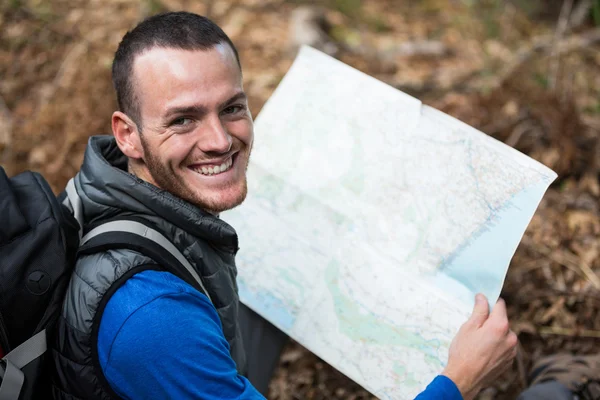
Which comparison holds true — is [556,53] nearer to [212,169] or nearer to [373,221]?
[373,221]

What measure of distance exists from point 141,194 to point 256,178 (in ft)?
2.61

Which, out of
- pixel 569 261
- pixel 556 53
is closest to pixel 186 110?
pixel 569 261

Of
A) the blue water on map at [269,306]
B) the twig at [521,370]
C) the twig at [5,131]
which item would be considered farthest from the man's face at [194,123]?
the twig at [5,131]

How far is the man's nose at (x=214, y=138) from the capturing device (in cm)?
196

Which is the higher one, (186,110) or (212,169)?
(186,110)

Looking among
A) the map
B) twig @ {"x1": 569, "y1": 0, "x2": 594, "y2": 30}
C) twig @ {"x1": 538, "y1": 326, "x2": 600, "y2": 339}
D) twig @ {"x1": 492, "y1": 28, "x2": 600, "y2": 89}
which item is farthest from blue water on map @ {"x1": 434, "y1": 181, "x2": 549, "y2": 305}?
twig @ {"x1": 569, "y1": 0, "x2": 594, "y2": 30}

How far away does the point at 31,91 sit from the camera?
544 centimetres

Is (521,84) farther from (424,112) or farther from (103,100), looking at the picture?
(103,100)

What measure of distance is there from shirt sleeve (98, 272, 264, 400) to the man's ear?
607mm

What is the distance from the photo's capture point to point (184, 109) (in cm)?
190

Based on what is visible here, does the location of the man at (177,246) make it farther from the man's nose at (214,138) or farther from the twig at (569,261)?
the twig at (569,261)

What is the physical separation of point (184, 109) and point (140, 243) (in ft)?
1.54

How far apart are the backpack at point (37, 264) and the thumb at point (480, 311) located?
0.99m

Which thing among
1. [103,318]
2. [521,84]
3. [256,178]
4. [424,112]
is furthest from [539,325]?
[103,318]
